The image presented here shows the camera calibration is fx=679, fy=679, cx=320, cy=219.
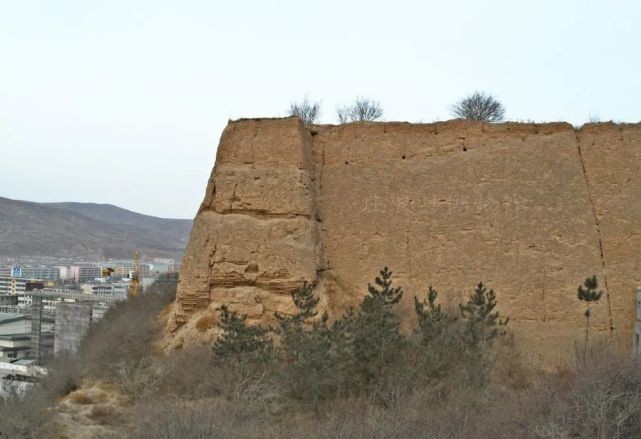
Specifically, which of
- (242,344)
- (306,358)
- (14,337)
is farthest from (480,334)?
(14,337)

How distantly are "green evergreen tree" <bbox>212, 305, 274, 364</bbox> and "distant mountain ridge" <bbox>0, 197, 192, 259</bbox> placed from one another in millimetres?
120749

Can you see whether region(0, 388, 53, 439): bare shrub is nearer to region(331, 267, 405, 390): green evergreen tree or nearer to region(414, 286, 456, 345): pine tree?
region(331, 267, 405, 390): green evergreen tree

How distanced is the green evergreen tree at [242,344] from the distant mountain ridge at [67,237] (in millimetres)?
120749

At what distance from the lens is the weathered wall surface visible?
1253 centimetres

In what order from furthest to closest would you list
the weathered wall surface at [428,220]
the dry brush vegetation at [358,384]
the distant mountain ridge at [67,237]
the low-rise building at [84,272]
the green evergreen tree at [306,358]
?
the distant mountain ridge at [67,237] → the low-rise building at [84,272] → the weathered wall surface at [428,220] → the green evergreen tree at [306,358] → the dry brush vegetation at [358,384]

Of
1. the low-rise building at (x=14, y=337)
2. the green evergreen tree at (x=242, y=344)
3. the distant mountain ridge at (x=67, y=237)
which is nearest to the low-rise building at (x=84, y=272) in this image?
the distant mountain ridge at (x=67, y=237)

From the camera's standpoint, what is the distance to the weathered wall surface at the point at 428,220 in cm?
1253

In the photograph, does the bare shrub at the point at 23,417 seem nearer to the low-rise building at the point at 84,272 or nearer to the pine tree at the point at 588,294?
the pine tree at the point at 588,294

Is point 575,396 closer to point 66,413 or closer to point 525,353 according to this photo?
point 525,353

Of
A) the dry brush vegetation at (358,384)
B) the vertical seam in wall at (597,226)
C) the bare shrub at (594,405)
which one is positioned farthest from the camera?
the vertical seam in wall at (597,226)

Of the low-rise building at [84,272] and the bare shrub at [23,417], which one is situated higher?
the bare shrub at [23,417]

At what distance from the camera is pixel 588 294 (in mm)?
11508

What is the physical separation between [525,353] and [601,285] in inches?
74.8

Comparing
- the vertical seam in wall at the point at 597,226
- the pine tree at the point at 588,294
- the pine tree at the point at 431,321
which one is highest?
the vertical seam in wall at the point at 597,226
